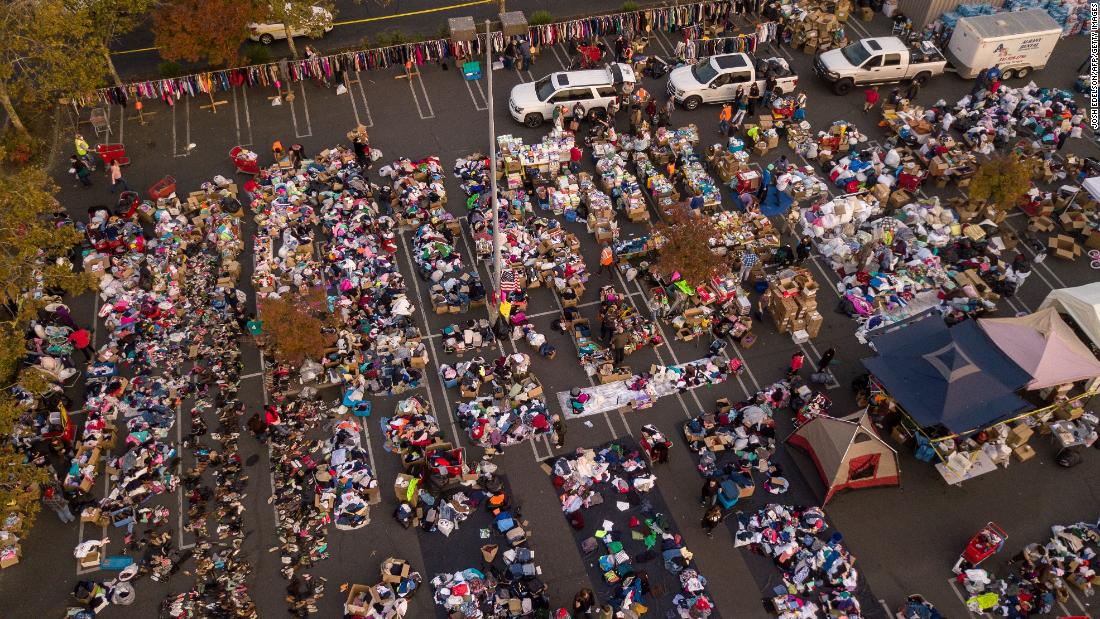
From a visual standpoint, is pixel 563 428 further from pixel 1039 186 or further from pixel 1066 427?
pixel 1039 186

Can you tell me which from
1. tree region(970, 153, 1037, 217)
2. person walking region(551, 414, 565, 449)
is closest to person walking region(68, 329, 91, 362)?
person walking region(551, 414, 565, 449)

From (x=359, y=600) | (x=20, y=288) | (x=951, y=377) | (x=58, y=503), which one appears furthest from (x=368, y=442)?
(x=951, y=377)

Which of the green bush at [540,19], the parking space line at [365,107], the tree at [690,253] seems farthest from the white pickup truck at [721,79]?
the parking space line at [365,107]

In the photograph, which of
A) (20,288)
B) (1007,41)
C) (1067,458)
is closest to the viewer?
(1067,458)

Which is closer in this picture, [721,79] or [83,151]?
[83,151]

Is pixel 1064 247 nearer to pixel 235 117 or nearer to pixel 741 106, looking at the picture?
pixel 741 106

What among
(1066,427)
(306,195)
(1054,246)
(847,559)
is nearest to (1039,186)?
(1054,246)

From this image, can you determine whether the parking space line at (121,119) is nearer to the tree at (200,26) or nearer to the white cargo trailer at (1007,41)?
the tree at (200,26)
